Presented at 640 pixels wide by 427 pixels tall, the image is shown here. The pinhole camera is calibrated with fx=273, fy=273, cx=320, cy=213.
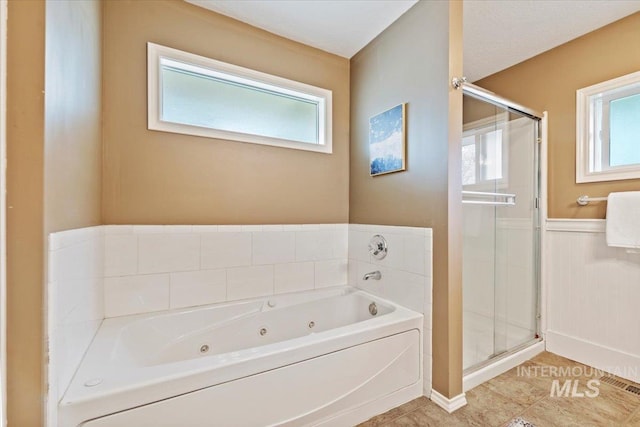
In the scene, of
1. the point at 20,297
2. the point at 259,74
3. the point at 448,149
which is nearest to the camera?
the point at 20,297

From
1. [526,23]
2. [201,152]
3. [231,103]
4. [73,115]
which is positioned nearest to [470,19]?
[526,23]

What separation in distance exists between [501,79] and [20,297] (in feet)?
11.7

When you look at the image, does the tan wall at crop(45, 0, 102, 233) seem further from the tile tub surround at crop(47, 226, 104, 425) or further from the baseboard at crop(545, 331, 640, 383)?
the baseboard at crop(545, 331, 640, 383)

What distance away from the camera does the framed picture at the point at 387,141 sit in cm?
193

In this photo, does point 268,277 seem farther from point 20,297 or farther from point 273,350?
point 20,297

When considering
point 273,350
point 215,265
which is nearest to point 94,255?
point 215,265

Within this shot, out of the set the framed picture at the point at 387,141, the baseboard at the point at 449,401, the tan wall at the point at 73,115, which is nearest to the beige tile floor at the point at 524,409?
the baseboard at the point at 449,401

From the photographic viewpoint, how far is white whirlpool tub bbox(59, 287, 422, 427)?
102 centimetres

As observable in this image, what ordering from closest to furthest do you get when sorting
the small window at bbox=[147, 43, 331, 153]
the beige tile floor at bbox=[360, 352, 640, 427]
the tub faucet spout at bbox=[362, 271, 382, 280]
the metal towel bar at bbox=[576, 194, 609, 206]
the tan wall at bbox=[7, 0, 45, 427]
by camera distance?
the tan wall at bbox=[7, 0, 45, 427] < the beige tile floor at bbox=[360, 352, 640, 427] < the small window at bbox=[147, 43, 331, 153] < the metal towel bar at bbox=[576, 194, 609, 206] < the tub faucet spout at bbox=[362, 271, 382, 280]

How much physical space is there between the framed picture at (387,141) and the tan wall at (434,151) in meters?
0.05

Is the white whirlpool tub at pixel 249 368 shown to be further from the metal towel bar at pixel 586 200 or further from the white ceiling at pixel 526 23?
the white ceiling at pixel 526 23

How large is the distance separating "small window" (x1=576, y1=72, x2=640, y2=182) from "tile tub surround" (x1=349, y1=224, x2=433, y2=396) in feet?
4.75

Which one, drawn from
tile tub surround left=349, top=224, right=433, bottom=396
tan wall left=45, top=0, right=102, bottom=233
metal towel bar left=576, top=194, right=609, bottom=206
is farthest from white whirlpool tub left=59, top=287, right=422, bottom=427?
metal towel bar left=576, top=194, right=609, bottom=206

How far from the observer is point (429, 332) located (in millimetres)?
1708
